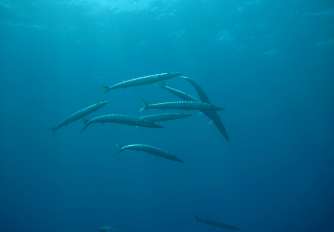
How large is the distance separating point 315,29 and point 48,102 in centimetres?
3742

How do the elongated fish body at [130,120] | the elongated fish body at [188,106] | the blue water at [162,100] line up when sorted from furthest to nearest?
1. the blue water at [162,100]
2. the elongated fish body at [130,120]
3. the elongated fish body at [188,106]

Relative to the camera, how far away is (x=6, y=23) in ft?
61.7

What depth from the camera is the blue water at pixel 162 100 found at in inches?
776

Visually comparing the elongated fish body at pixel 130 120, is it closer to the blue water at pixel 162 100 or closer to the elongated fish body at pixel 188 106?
the elongated fish body at pixel 188 106

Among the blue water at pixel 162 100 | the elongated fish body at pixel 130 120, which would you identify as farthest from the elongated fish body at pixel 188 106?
the blue water at pixel 162 100

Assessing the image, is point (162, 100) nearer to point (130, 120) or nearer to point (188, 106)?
point (130, 120)

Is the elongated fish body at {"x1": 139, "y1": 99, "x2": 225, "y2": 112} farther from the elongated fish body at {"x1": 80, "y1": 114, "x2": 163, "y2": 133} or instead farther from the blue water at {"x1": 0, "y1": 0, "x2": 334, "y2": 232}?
the blue water at {"x1": 0, "y1": 0, "x2": 334, "y2": 232}

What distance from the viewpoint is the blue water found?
776 inches

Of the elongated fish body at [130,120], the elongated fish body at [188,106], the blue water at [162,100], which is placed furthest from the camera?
the blue water at [162,100]

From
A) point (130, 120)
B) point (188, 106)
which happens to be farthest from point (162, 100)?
point (188, 106)

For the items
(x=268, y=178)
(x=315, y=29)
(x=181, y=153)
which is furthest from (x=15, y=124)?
(x=268, y=178)

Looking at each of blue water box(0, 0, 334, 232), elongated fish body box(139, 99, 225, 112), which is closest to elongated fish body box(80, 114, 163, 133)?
elongated fish body box(139, 99, 225, 112)

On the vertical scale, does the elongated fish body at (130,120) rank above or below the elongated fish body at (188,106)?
below

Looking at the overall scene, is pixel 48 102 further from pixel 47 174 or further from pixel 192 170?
pixel 192 170
